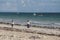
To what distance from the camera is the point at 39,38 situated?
54.2 ft

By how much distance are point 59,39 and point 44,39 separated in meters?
1.39

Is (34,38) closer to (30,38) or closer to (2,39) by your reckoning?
(30,38)

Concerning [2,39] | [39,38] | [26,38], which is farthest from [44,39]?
[2,39]

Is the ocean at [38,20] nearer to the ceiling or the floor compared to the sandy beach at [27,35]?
nearer to the floor

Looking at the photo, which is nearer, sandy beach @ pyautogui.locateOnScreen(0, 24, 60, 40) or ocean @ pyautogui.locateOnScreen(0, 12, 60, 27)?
sandy beach @ pyautogui.locateOnScreen(0, 24, 60, 40)

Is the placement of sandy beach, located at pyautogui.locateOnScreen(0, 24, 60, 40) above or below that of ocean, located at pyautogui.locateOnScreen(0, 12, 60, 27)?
above

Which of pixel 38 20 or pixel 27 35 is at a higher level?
pixel 27 35

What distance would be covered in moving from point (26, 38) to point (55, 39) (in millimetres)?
2564

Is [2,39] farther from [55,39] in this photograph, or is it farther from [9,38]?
[55,39]

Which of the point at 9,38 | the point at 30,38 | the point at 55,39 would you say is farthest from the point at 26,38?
the point at 55,39

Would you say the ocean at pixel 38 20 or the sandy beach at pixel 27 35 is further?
the ocean at pixel 38 20

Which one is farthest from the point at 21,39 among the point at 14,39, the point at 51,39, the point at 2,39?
the point at 51,39

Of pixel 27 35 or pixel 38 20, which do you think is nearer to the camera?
pixel 27 35

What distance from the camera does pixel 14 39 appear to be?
1566cm
